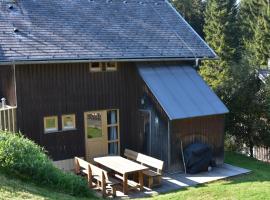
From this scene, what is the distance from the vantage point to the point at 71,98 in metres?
16.4

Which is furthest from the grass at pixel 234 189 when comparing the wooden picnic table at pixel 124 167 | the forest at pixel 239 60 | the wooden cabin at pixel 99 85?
the forest at pixel 239 60

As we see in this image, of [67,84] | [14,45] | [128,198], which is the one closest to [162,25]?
[67,84]

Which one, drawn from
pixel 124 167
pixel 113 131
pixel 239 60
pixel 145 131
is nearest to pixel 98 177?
pixel 124 167

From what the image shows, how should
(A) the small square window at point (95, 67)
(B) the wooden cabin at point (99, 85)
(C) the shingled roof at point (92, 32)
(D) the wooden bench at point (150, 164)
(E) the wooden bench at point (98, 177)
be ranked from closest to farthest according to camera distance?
(E) the wooden bench at point (98, 177), (D) the wooden bench at point (150, 164), (B) the wooden cabin at point (99, 85), (C) the shingled roof at point (92, 32), (A) the small square window at point (95, 67)

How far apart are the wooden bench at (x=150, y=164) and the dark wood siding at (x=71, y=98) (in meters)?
1.24

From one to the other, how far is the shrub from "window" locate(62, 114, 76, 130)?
4.10m

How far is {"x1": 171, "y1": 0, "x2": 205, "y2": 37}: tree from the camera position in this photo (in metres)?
53.6

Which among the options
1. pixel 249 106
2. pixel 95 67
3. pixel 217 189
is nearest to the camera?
pixel 217 189

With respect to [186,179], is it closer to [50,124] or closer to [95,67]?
[50,124]

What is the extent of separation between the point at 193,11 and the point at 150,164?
137 feet

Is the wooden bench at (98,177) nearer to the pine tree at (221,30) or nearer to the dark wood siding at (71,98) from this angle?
the dark wood siding at (71,98)

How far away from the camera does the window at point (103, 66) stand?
55.5ft

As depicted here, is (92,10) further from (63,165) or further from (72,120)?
(63,165)

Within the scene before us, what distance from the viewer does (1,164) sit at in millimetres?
11336
